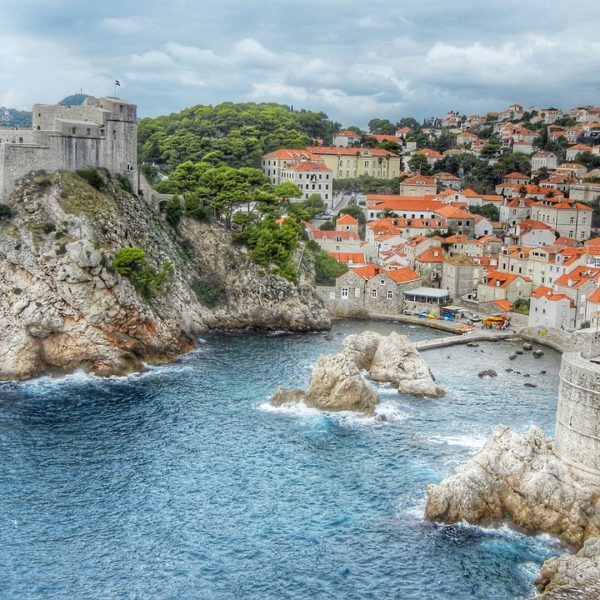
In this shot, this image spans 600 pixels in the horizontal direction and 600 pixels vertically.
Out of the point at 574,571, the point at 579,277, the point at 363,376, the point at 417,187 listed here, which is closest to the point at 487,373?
the point at 363,376

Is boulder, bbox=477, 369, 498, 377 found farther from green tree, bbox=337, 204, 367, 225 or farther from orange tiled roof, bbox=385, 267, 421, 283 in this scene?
green tree, bbox=337, 204, 367, 225

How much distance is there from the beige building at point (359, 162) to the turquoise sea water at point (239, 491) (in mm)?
66028

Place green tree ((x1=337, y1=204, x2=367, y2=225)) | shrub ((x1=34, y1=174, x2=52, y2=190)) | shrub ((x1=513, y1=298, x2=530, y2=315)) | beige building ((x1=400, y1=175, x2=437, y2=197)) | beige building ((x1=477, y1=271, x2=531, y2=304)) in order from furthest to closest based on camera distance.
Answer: beige building ((x1=400, y1=175, x2=437, y2=197)) < green tree ((x1=337, y1=204, x2=367, y2=225)) < beige building ((x1=477, y1=271, x2=531, y2=304)) < shrub ((x1=513, y1=298, x2=530, y2=315)) < shrub ((x1=34, y1=174, x2=52, y2=190))

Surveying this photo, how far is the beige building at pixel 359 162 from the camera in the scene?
114m

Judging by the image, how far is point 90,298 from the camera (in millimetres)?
52906

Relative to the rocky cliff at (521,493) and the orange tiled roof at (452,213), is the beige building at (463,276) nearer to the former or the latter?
the orange tiled roof at (452,213)

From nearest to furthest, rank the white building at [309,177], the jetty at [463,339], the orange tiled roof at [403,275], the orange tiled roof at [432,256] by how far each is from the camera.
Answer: the jetty at [463,339], the orange tiled roof at [403,275], the orange tiled roof at [432,256], the white building at [309,177]

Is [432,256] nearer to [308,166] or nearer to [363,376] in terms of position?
[308,166]

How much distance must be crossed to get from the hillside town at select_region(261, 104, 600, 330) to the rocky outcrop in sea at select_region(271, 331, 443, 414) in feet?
56.2

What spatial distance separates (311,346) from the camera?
60562 mm

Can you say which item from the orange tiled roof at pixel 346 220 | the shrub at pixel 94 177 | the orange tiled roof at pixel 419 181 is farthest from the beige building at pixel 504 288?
the orange tiled roof at pixel 419 181

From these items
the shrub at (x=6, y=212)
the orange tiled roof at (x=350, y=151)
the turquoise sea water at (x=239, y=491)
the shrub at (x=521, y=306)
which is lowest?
the turquoise sea water at (x=239, y=491)

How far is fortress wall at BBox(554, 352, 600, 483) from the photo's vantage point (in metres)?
31.8

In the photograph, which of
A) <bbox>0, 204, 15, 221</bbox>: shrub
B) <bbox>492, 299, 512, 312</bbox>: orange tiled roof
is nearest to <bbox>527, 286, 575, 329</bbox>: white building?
<bbox>492, 299, 512, 312</bbox>: orange tiled roof
